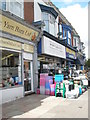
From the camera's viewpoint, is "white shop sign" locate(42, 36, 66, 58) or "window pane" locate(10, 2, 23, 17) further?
"white shop sign" locate(42, 36, 66, 58)

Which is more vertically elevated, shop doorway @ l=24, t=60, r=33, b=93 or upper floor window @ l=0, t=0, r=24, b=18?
upper floor window @ l=0, t=0, r=24, b=18

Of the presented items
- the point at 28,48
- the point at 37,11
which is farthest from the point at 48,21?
the point at 28,48

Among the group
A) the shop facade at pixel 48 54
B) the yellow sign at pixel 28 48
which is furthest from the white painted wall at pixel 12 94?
the shop facade at pixel 48 54

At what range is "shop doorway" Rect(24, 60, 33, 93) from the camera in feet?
36.7

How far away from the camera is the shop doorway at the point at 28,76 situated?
11190 mm

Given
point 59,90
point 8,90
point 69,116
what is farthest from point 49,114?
point 59,90

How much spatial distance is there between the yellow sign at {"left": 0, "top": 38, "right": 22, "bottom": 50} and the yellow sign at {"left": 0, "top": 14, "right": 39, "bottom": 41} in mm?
512

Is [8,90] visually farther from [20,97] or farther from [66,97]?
[66,97]

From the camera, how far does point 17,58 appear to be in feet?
33.8

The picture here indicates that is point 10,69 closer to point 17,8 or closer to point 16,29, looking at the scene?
point 16,29

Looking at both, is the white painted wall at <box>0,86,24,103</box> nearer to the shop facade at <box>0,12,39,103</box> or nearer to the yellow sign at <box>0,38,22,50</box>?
the shop facade at <box>0,12,39,103</box>

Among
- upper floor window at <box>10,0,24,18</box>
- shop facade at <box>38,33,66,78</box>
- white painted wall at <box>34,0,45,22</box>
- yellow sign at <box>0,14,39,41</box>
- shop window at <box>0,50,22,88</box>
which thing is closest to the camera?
yellow sign at <box>0,14,39,41</box>

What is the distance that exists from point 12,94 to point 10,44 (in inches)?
110

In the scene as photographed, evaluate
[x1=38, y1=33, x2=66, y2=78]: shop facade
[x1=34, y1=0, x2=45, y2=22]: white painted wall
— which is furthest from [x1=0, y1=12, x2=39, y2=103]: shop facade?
[x1=34, y1=0, x2=45, y2=22]: white painted wall
